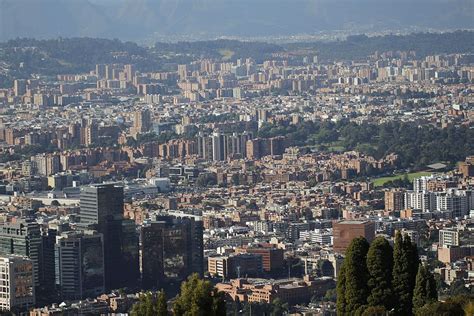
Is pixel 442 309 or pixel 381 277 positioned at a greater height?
pixel 381 277

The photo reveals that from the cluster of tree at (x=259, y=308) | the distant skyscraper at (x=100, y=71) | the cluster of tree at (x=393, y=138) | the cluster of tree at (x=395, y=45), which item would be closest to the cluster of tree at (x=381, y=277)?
the cluster of tree at (x=259, y=308)

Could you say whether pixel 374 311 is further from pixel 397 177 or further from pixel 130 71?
pixel 130 71

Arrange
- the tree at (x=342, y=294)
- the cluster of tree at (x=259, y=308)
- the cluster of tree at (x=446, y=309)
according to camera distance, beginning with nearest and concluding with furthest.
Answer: the cluster of tree at (x=446, y=309)
the tree at (x=342, y=294)
the cluster of tree at (x=259, y=308)

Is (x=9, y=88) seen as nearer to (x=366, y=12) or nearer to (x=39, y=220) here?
(x=366, y=12)

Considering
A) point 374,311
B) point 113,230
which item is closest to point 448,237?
point 113,230

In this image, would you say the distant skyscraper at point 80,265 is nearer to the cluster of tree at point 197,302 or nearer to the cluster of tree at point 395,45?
the cluster of tree at point 197,302

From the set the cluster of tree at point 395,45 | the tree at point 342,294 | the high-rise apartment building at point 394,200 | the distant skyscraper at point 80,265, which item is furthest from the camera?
the cluster of tree at point 395,45

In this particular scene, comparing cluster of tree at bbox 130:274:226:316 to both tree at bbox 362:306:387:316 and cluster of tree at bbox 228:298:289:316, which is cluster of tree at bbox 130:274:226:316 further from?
cluster of tree at bbox 228:298:289:316
